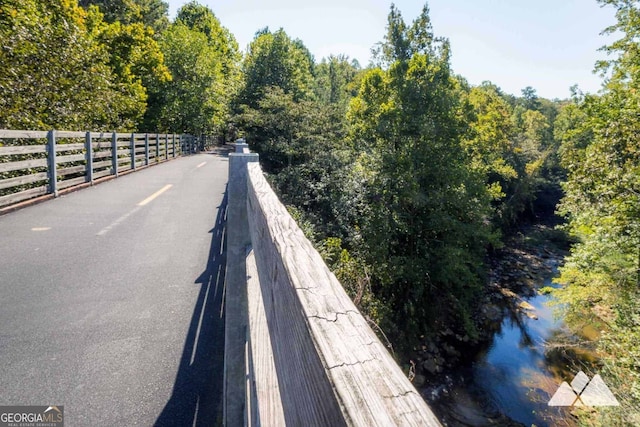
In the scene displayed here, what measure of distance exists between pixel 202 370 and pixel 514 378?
1238cm

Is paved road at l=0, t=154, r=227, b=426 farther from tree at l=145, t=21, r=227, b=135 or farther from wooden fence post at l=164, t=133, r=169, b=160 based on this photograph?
tree at l=145, t=21, r=227, b=135

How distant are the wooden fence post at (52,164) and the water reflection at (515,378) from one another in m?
11.1

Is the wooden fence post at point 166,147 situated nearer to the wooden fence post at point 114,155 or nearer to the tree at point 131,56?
the tree at point 131,56

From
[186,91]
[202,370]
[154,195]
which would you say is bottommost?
[202,370]

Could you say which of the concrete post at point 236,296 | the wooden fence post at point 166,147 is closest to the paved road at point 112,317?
the concrete post at point 236,296

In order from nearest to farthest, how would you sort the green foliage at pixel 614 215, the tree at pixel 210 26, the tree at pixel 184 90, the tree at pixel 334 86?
the green foliage at pixel 614 215 → the tree at pixel 184 90 → the tree at pixel 334 86 → the tree at pixel 210 26

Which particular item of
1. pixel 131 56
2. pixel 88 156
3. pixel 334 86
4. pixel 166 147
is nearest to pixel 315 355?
pixel 88 156

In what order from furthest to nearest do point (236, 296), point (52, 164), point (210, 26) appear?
1. point (210, 26)
2. point (52, 164)
3. point (236, 296)

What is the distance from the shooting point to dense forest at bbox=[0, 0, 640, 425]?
32.1 feet

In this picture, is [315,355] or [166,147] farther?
[166,147]

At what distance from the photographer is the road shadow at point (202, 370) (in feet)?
8.04

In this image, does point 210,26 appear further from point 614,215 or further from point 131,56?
point 614,215

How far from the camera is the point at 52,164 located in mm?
7988

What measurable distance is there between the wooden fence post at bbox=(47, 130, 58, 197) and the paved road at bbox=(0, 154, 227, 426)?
165cm
